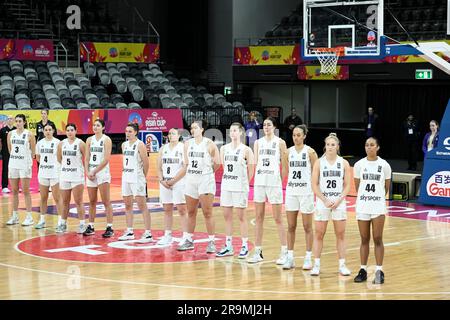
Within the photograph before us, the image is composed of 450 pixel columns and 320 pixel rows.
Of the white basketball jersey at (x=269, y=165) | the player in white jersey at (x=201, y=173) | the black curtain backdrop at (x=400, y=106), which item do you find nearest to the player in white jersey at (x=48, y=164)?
the player in white jersey at (x=201, y=173)

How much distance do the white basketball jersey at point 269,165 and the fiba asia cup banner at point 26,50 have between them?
20.1m

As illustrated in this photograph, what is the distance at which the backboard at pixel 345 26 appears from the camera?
1864cm

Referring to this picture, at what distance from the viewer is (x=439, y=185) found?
17938mm

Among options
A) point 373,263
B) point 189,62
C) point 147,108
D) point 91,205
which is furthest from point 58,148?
point 189,62

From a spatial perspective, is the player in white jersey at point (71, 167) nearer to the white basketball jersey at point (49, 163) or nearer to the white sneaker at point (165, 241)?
the white basketball jersey at point (49, 163)

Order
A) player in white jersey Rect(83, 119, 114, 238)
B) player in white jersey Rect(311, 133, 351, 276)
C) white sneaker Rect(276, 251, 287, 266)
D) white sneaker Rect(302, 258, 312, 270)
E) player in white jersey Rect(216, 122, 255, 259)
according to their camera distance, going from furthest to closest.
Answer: player in white jersey Rect(83, 119, 114, 238)
player in white jersey Rect(216, 122, 255, 259)
white sneaker Rect(276, 251, 287, 266)
white sneaker Rect(302, 258, 312, 270)
player in white jersey Rect(311, 133, 351, 276)

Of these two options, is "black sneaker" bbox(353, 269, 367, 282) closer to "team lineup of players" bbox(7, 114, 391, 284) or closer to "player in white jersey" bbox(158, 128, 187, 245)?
"team lineup of players" bbox(7, 114, 391, 284)

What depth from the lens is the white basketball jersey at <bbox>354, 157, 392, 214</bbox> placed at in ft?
34.0

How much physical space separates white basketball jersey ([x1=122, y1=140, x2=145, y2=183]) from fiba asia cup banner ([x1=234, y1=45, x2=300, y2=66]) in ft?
60.3

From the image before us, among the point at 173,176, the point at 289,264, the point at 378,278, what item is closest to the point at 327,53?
the point at 173,176

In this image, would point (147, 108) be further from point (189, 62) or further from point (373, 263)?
point (373, 263)

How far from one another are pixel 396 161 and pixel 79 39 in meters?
12.7

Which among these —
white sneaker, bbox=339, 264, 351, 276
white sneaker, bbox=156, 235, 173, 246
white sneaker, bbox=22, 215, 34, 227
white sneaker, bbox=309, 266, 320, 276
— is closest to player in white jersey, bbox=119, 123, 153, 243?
white sneaker, bbox=156, 235, 173, 246

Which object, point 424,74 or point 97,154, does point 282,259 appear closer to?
point 97,154
